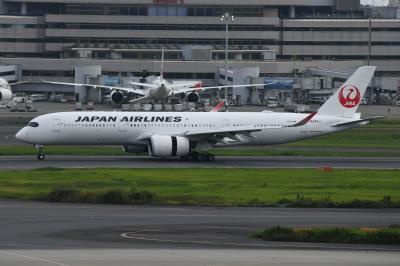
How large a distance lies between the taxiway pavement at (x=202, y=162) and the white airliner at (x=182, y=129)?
1097 mm

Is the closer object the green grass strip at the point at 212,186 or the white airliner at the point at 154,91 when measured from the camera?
the green grass strip at the point at 212,186

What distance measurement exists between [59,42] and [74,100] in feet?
98.6

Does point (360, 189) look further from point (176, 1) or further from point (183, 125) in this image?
point (176, 1)

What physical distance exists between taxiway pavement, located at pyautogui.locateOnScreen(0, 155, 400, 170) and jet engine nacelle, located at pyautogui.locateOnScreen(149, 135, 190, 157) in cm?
66

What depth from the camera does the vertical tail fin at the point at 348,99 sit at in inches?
3314

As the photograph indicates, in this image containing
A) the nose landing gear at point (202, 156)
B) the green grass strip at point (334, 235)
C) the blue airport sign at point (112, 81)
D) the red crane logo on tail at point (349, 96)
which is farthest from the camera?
the blue airport sign at point (112, 81)

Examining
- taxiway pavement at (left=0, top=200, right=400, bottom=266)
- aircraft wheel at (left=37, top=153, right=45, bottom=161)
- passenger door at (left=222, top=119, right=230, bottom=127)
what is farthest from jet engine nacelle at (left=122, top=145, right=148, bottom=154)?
taxiway pavement at (left=0, top=200, right=400, bottom=266)

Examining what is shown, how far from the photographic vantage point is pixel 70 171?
221 ft

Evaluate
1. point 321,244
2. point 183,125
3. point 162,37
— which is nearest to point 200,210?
point 321,244

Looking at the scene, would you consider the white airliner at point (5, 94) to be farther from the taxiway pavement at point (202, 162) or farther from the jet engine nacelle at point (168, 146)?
the jet engine nacelle at point (168, 146)

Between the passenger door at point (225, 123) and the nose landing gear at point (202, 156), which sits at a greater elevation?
the passenger door at point (225, 123)

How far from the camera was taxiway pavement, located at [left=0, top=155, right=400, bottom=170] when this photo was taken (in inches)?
2928

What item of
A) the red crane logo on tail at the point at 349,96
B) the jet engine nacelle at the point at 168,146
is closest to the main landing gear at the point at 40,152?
the jet engine nacelle at the point at 168,146

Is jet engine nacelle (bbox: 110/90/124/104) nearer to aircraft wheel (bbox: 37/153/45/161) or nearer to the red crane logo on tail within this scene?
the red crane logo on tail
